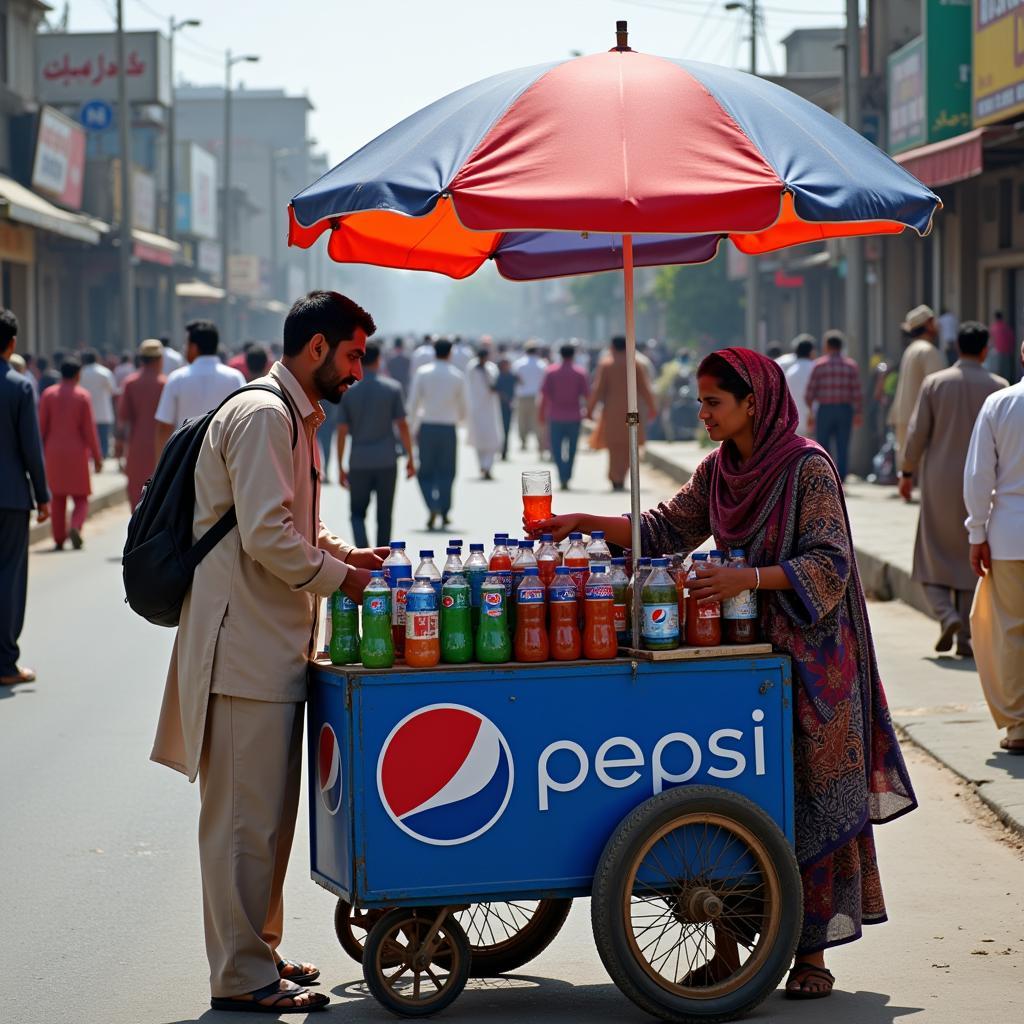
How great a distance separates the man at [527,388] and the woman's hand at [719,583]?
25.7m

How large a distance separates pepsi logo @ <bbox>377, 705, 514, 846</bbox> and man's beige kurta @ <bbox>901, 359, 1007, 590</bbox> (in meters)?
6.31

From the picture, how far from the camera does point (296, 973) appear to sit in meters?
5.07

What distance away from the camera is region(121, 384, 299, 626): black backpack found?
477cm

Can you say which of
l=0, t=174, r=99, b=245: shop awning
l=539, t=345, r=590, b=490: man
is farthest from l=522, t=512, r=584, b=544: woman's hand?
l=0, t=174, r=99, b=245: shop awning

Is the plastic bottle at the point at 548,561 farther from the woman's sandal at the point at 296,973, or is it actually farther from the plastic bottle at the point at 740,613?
the woman's sandal at the point at 296,973

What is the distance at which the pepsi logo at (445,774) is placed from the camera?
454 centimetres

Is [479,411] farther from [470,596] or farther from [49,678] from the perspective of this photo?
[470,596]

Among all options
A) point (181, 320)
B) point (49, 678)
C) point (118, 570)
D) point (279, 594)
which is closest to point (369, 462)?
point (118, 570)

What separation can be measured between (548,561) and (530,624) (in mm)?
272

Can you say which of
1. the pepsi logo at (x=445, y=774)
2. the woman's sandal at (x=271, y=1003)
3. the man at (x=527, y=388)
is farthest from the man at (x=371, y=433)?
the man at (x=527, y=388)

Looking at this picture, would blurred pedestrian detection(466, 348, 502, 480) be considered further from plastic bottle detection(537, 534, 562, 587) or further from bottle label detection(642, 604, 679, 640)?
bottle label detection(642, 604, 679, 640)

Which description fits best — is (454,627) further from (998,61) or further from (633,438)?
(998,61)

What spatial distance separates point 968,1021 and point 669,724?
107cm

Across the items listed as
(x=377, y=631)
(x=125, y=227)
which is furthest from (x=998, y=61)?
(x=125, y=227)
